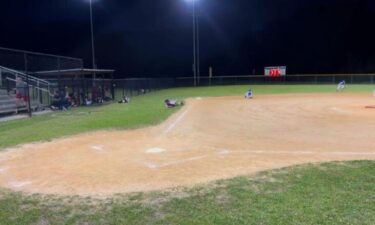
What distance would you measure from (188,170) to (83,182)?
5.41 feet

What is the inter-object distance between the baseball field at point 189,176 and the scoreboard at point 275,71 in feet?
124

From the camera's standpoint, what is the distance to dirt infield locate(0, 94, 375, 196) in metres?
5.66

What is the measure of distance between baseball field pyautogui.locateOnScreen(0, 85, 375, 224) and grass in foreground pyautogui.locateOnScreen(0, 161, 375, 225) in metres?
0.01

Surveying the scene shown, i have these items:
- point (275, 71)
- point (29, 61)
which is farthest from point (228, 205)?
point (275, 71)

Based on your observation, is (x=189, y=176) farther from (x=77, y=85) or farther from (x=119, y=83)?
(x=119, y=83)


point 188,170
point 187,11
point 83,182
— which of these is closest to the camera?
point 83,182

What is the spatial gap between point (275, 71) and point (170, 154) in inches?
1682

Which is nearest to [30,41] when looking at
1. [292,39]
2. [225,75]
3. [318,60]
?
[225,75]

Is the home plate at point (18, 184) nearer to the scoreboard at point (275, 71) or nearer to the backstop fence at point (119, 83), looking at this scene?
the backstop fence at point (119, 83)

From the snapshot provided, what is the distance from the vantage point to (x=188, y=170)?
20.4ft

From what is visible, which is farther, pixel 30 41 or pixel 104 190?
pixel 30 41

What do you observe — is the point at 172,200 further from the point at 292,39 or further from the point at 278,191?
the point at 292,39

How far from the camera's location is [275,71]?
159 ft

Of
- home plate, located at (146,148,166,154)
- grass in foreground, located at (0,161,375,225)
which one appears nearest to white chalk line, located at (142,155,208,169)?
home plate, located at (146,148,166,154)
